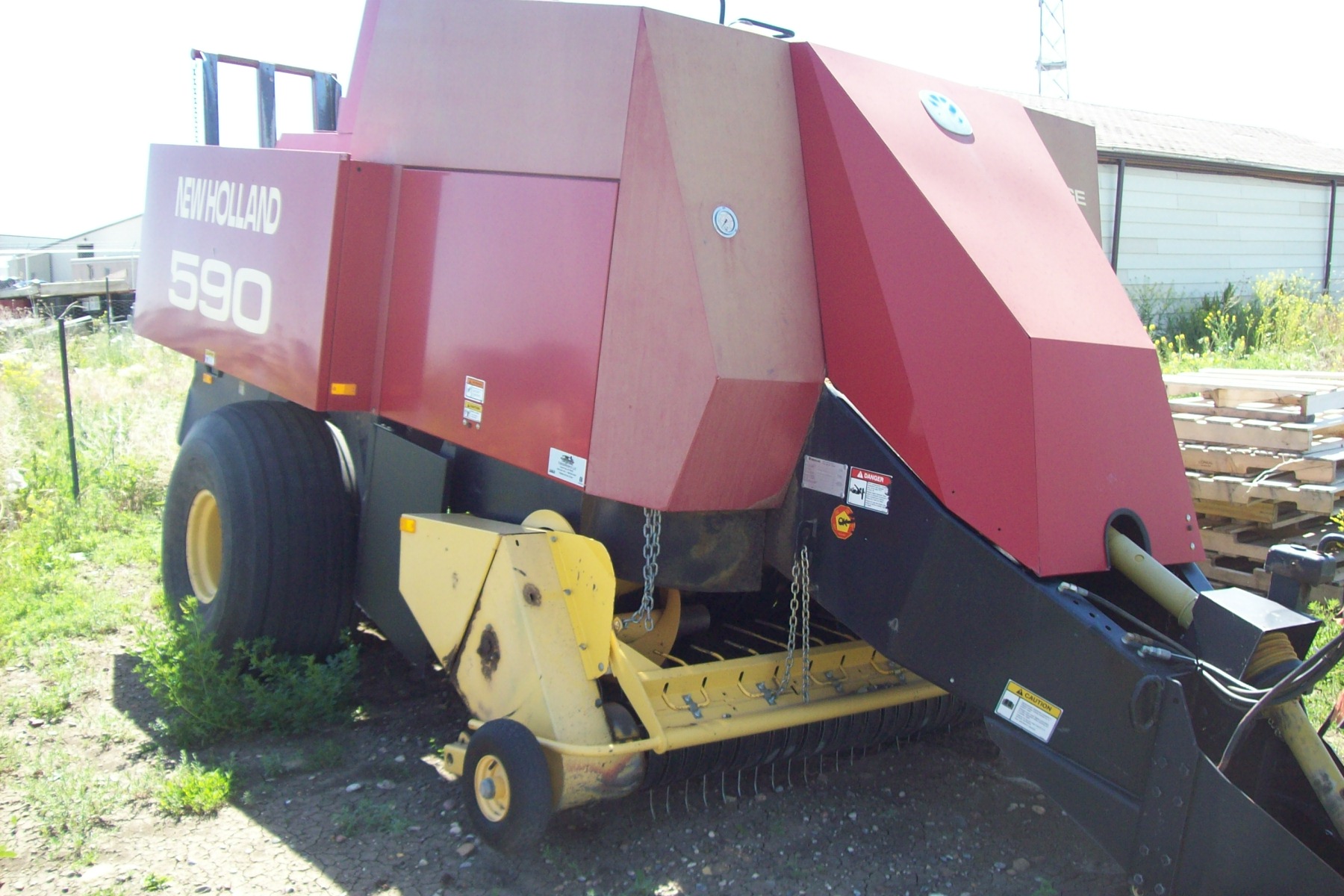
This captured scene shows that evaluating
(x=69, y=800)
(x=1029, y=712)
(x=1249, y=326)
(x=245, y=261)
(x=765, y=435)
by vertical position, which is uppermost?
(x=1249, y=326)

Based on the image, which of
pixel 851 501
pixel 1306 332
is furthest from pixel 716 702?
pixel 1306 332

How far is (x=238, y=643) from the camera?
13.3ft

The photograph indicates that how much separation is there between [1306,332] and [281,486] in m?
10.5

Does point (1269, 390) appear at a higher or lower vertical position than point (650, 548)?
higher

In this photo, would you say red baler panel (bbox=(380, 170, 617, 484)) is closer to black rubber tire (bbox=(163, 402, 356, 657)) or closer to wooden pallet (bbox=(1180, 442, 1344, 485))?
black rubber tire (bbox=(163, 402, 356, 657))

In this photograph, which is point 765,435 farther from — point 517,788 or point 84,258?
point 84,258

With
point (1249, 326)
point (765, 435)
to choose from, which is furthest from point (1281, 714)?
point (1249, 326)

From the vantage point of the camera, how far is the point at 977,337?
2.76m

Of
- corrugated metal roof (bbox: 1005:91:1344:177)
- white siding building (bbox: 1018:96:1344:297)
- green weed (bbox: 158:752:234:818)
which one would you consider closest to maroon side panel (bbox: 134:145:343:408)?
green weed (bbox: 158:752:234:818)

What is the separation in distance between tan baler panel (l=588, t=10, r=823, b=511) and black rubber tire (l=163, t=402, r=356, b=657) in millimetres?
1604

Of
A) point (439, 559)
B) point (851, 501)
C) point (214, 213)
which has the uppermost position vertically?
point (214, 213)

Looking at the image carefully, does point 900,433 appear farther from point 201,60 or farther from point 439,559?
point 201,60

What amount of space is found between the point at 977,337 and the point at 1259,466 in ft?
9.13

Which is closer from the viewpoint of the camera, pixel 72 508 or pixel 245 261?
pixel 245 261
